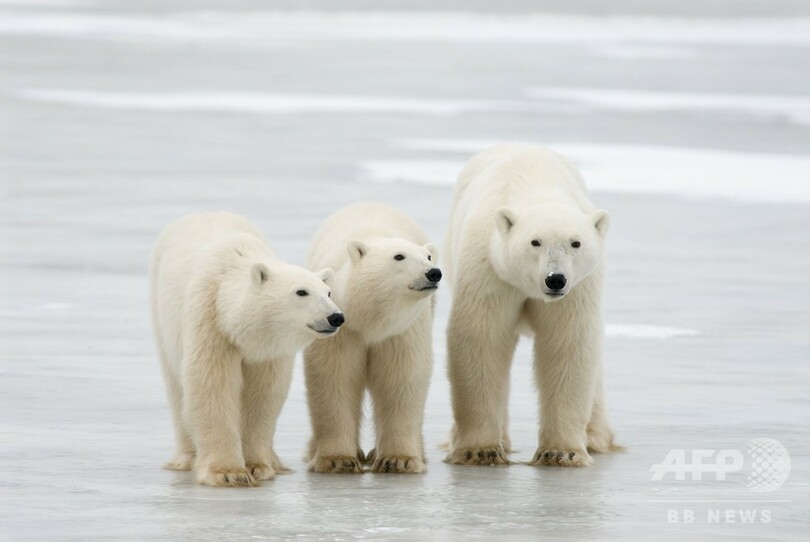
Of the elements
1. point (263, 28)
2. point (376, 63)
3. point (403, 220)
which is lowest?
point (403, 220)

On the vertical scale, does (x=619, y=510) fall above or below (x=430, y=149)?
below

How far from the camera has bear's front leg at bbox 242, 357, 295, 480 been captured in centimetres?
670

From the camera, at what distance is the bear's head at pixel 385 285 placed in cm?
674

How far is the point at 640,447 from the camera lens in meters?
7.33

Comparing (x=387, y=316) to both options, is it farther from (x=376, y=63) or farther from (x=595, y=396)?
(x=376, y=63)

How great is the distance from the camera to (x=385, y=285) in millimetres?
6785

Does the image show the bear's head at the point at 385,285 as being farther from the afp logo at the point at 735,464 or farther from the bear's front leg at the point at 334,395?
the afp logo at the point at 735,464

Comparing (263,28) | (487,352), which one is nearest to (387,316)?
(487,352)

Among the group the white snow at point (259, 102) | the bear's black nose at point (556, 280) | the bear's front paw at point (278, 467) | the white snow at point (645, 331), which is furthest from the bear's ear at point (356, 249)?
the white snow at point (259, 102)

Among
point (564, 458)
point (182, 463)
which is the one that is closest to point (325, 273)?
point (182, 463)

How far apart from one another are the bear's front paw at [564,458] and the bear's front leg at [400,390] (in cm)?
51

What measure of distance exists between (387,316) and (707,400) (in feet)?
6.50

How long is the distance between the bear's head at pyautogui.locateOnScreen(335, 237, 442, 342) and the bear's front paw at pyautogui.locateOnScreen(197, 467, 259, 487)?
2.61ft

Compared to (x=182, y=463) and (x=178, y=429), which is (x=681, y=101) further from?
(x=182, y=463)
